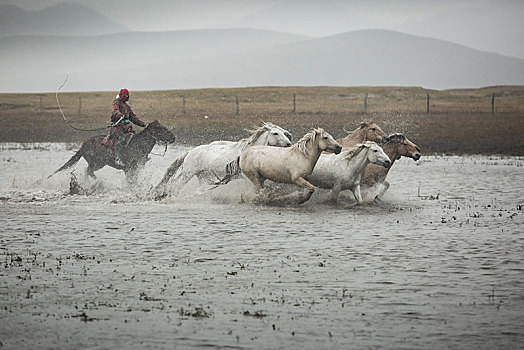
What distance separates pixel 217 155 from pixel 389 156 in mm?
3314

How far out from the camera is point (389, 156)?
15.6 meters

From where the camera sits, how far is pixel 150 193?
633 inches

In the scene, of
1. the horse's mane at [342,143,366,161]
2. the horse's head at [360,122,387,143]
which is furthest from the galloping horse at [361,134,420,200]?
the horse's mane at [342,143,366,161]

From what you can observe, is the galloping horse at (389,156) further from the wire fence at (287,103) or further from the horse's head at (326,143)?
the wire fence at (287,103)

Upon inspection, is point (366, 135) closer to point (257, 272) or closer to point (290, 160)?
point (290, 160)

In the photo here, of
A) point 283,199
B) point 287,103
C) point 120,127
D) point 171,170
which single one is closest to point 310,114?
point 287,103

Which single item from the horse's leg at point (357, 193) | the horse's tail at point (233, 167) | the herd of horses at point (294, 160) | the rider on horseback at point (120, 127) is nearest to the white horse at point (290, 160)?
the herd of horses at point (294, 160)

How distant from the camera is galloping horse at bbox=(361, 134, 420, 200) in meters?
15.3

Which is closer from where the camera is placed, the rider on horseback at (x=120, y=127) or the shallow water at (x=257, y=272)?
the shallow water at (x=257, y=272)

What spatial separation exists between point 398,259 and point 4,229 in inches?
237

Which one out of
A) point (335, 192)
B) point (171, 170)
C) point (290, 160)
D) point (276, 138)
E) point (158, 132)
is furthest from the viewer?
point (158, 132)

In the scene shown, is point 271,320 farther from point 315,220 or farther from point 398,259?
point 315,220

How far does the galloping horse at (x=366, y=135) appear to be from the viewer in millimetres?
15633

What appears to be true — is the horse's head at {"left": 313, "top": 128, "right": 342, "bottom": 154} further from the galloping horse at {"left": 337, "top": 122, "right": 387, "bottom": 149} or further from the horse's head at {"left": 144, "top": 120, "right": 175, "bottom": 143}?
the horse's head at {"left": 144, "top": 120, "right": 175, "bottom": 143}
